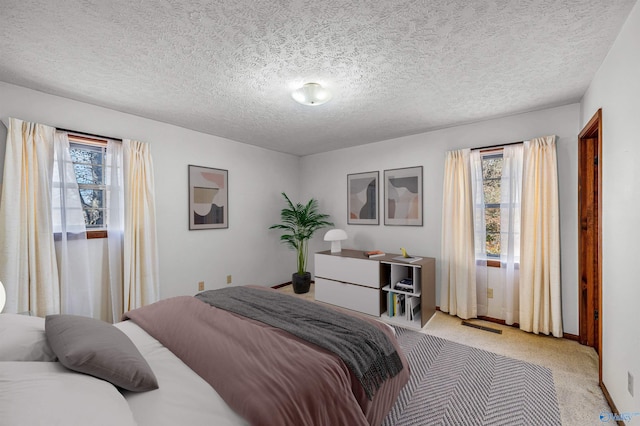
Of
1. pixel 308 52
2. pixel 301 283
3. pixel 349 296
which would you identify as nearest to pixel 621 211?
pixel 308 52

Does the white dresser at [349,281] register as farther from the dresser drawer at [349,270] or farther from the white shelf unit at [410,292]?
the white shelf unit at [410,292]

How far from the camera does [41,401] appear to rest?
2.80 ft

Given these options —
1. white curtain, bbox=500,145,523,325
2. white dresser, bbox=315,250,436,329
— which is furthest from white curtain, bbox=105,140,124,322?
white curtain, bbox=500,145,523,325

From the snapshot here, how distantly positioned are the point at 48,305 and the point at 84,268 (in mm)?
399

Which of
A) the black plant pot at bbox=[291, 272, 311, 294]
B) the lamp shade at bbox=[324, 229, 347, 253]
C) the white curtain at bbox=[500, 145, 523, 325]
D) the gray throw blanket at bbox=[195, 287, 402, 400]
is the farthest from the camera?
the black plant pot at bbox=[291, 272, 311, 294]

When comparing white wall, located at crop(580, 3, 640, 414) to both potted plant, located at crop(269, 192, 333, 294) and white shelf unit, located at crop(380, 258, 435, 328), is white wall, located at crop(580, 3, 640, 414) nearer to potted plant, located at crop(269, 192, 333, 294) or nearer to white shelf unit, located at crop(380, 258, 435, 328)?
white shelf unit, located at crop(380, 258, 435, 328)

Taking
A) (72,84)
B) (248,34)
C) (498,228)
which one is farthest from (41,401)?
(498,228)

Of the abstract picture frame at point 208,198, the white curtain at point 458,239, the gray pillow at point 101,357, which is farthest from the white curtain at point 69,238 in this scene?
the white curtain at point 458,239

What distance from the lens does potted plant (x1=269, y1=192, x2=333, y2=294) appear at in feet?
14.9

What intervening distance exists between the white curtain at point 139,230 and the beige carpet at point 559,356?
324 centimetres

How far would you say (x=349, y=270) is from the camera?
3.71 metres

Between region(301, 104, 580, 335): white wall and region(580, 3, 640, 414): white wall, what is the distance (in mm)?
921

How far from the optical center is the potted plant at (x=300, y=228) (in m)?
4.53

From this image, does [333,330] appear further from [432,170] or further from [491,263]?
[432,170]
